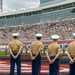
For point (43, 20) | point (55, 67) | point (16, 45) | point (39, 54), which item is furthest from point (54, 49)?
point (43, 20)

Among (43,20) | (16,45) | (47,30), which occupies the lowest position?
(47,30)

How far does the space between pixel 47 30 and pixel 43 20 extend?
11004 millimetres

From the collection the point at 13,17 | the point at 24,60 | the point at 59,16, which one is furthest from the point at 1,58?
the point at 13,17

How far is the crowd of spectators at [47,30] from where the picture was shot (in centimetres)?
4724

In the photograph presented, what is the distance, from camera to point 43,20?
6488 cm

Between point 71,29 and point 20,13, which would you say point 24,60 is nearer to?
point 71,29

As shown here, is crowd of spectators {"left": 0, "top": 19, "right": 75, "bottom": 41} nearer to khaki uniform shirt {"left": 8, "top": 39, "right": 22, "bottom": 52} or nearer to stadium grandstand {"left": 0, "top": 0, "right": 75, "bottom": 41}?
stadium grandstand {"left": 0, "top": 0, "right": 75, "bottom": 41}

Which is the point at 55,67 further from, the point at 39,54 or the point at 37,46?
the point at 37,46

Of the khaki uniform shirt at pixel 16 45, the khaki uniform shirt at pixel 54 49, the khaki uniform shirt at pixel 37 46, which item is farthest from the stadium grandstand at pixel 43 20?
the khaki uniform shirt at pixel 54 49

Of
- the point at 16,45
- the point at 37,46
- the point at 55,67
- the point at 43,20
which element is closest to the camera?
the point at 55,67

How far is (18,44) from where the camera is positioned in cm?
1199

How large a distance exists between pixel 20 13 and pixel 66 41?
37.6m

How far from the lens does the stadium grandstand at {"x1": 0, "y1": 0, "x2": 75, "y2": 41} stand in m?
52.1

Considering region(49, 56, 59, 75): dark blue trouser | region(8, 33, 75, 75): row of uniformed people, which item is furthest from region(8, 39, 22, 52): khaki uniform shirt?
region(49, 56, 59, 75): dark blue trouser
